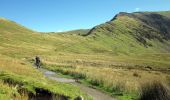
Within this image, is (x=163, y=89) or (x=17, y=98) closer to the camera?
(x=17, y=98)

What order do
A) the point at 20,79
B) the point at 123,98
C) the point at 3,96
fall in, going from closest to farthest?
the point at 3,96 < the point at 20,79 < the point at 123,98

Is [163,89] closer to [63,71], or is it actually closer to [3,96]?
[3,96]

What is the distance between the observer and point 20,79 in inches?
838

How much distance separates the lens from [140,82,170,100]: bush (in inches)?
747

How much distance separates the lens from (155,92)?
66.8 ft

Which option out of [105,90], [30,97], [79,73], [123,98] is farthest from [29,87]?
[79,73]

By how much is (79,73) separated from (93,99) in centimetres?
1742

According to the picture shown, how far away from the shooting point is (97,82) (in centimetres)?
3184

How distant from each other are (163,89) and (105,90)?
8825 millimetres

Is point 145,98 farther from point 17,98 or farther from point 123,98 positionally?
point 17,98

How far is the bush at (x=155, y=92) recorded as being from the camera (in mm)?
18969

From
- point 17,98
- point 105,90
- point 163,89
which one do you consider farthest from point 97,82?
point 17,98

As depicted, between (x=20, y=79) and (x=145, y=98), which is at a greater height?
(x=20, y=79)

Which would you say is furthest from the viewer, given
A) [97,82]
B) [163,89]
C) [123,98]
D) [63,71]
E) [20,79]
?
[63,71]
